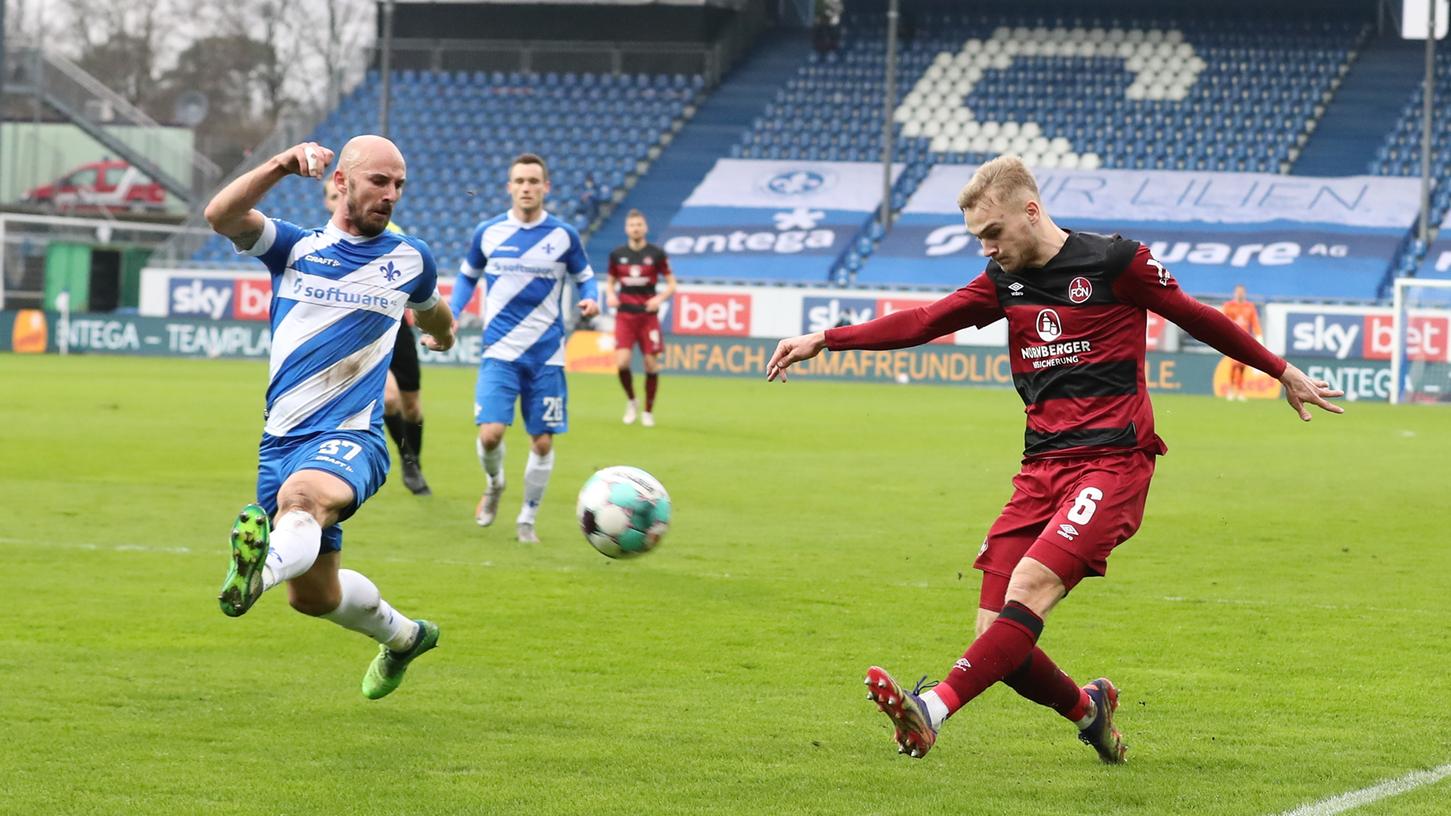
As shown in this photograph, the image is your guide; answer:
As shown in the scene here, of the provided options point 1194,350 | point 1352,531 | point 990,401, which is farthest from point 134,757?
point 1194,350

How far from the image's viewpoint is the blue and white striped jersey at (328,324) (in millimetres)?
6453

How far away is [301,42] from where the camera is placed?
2554 inches

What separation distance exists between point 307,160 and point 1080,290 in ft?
7.69

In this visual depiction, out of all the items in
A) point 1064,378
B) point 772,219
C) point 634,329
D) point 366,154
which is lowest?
point 772,219

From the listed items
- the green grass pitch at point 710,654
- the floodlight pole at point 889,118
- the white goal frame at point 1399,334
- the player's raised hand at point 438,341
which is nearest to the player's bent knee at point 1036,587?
the green grass pitch at point 710,654

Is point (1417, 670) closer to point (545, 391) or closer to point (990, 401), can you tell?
point (545, 391)

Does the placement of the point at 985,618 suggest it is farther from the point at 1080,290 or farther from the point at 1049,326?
the point at 1080,290

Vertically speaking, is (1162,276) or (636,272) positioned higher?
(1162,276)

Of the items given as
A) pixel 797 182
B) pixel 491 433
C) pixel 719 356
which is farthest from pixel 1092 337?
pixel 797 182

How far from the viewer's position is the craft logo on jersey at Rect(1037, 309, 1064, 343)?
19.1 ft

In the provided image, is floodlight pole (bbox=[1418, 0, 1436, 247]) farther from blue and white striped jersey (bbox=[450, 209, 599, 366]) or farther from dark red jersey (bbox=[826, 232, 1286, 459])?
dark red jersey (bbox=[826, 232, 1286, 459])

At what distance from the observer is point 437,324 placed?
23.5 feet

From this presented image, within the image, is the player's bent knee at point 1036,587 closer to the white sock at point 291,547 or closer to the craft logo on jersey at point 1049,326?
the craft logo on jersey at point 1049,326

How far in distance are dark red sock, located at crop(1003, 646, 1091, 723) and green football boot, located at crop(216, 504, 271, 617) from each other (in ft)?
7.20
